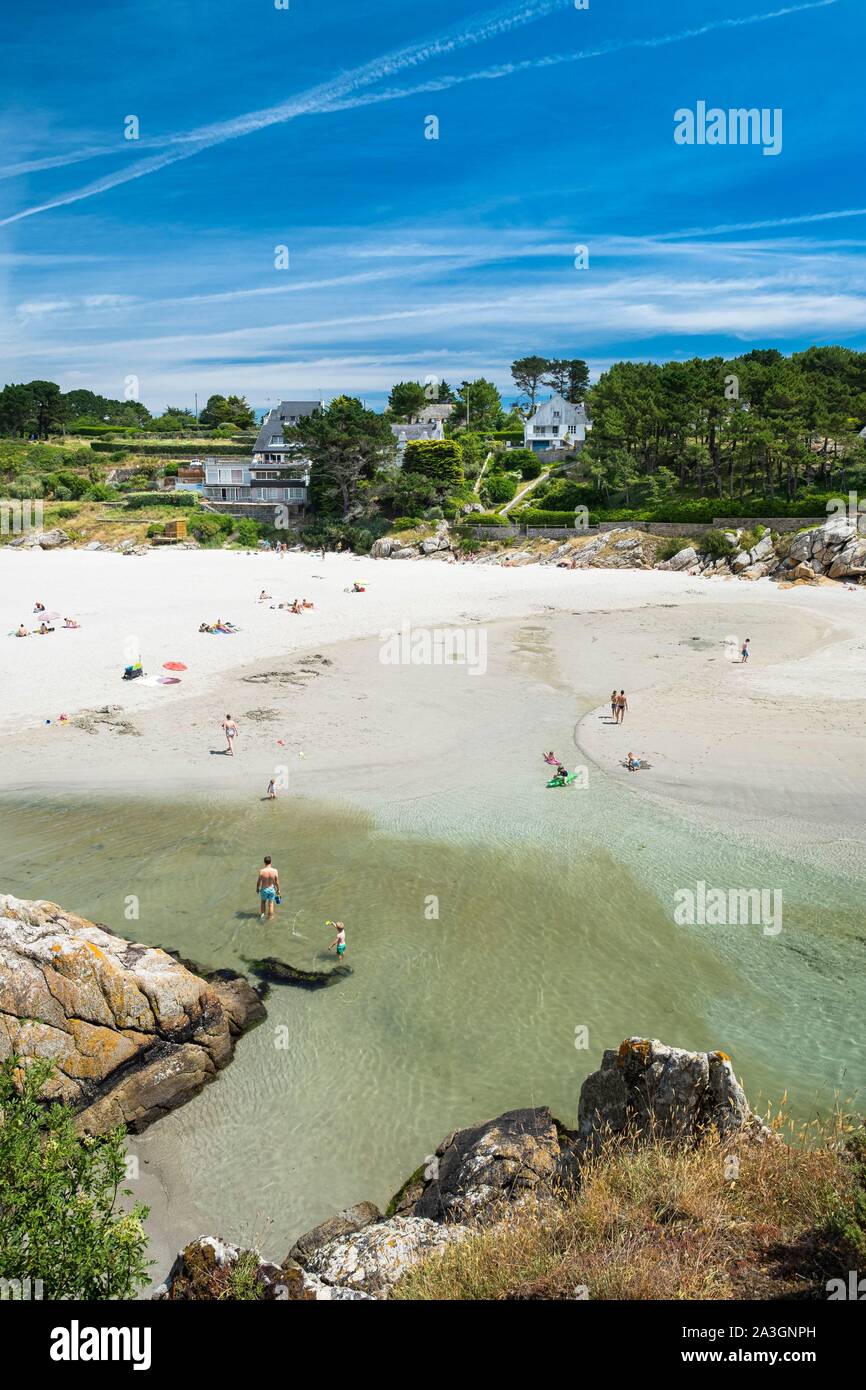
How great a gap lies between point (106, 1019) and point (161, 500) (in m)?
88.8

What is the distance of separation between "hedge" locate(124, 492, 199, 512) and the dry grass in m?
93.6

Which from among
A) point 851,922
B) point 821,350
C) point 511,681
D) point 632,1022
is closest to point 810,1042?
point 632,1022

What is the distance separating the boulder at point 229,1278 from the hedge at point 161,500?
92774 millimetres

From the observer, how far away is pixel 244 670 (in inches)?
1428

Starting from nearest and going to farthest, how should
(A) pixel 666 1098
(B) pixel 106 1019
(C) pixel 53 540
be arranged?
(A) pixel 666 1098
(B) pixel 106 1019
(C) pixel 53 540

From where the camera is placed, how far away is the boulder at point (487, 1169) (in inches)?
369

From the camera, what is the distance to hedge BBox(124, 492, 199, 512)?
91750 millimetres

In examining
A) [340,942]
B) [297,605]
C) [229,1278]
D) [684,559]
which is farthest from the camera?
[684,559]

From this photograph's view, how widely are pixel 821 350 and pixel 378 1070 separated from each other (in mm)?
89506

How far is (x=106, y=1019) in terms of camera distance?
12.7 m

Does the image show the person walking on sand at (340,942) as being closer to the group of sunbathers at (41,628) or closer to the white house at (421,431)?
the group of sunbathers at (41,628)

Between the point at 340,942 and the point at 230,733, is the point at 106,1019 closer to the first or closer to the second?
the point at 340,942

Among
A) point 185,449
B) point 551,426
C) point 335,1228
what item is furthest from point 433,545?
point 335,1228

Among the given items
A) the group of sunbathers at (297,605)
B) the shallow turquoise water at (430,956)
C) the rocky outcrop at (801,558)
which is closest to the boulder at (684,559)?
the rocky outcrop at (801,558)
